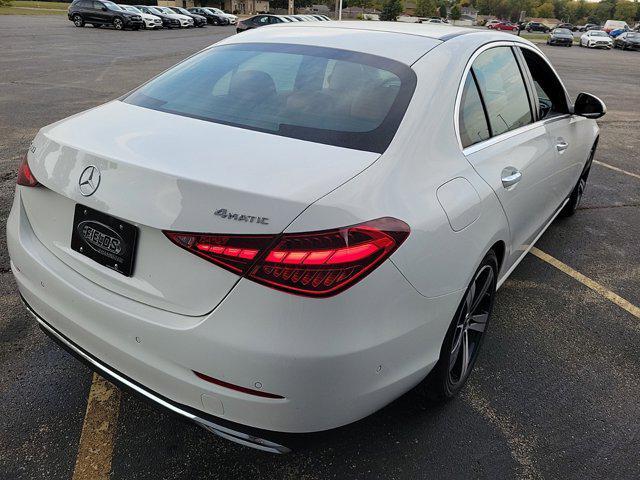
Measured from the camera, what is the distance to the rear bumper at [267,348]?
165 cm

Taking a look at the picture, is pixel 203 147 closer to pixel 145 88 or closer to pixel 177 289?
pixel 177 289

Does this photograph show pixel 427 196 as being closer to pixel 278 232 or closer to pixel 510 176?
pixel 278 232

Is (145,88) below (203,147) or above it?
above

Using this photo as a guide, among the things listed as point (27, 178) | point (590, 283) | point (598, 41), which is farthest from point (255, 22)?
point (27, 178)

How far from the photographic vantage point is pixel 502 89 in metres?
3.02

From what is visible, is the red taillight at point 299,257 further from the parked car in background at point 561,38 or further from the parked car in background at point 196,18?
the parked car in background at point 561,38

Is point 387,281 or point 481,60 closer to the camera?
point 387,281

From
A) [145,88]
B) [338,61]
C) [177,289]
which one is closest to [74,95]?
[145,88]

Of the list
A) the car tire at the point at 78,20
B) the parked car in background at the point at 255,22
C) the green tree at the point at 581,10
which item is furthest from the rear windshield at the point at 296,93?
the green tree at the point at 581,10

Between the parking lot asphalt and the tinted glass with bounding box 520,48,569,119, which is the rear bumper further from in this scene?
the tinted glass with bounding box 520,48,569,119

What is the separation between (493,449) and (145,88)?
7.99 feet

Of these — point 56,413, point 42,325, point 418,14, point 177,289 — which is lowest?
point 56,413

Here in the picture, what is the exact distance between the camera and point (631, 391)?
9.34 ft

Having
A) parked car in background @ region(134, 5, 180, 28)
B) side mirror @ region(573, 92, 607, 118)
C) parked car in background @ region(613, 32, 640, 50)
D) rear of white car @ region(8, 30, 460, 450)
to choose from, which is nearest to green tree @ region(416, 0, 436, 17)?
parked car in background @ region(613, 32, 640, 50)
